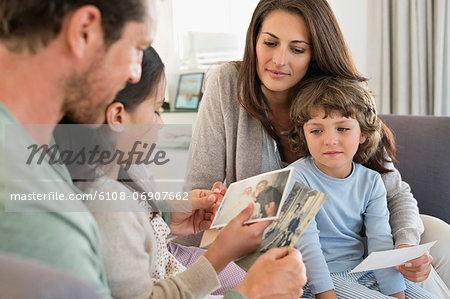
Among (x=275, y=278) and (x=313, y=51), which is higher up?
(x=313, y=51)

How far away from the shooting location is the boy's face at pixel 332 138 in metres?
1.34

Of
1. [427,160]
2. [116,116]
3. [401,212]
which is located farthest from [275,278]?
[427,160]

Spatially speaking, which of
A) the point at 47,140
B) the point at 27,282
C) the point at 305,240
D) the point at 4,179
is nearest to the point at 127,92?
the point at 47,140

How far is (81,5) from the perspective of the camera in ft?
1.87

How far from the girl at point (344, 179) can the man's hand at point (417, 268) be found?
0.02 m

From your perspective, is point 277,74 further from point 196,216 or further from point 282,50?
point 196,216

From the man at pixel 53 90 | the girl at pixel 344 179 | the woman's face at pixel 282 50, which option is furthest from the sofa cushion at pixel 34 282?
the woman's face at pixel 282 50

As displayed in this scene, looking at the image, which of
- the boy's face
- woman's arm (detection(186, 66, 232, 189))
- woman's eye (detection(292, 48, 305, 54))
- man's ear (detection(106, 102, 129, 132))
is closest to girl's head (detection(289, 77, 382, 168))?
the boy's face

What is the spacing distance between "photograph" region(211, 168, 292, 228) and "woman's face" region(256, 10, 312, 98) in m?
0.57

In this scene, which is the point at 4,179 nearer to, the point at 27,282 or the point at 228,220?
the point at 27,282

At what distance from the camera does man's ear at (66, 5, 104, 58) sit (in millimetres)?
570

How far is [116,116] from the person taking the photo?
2.77 feet

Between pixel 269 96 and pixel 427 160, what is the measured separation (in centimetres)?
70

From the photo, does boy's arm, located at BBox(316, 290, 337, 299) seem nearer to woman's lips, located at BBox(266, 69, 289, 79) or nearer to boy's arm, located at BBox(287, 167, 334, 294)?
boy's arm, located at BBox(287, 167, 334, 294)
